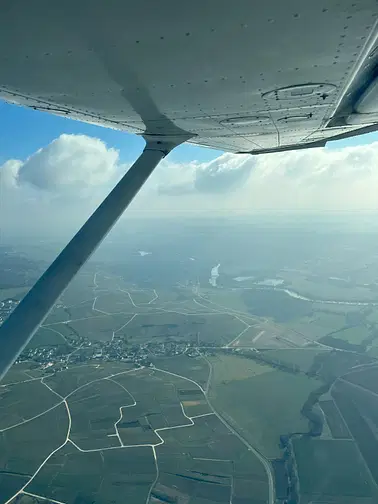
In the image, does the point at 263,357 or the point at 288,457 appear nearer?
the point at 288,457

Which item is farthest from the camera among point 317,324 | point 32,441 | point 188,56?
point 317,324

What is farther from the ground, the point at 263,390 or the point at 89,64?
the point at 89,64

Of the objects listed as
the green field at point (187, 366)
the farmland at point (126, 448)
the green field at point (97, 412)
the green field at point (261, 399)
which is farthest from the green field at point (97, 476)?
the green field at point (187, 366)

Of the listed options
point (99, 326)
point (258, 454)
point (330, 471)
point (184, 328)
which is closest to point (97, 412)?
point (258, 454)

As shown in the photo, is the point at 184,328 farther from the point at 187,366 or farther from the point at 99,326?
the point at 187,366

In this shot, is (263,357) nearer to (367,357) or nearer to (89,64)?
(367,357)

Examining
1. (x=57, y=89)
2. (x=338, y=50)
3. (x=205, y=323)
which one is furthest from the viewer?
(x=205, y=323)

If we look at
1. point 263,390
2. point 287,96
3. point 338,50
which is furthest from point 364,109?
point 263,390

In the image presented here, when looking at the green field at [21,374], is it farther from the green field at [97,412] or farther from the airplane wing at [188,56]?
→ the airplane wing at [188,56]
